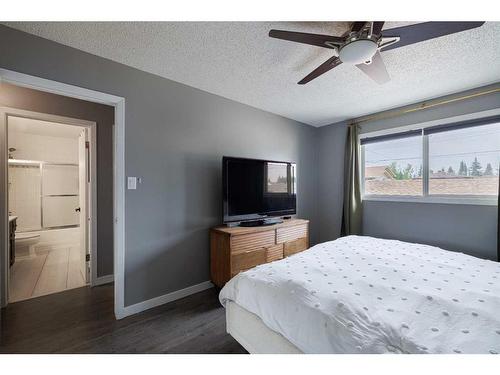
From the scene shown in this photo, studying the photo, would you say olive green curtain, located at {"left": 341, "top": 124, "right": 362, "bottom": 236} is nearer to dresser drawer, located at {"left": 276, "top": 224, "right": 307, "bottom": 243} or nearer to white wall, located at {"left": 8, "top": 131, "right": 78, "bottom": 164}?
dresser drawer, located at {"left": 276, "top": 224, "right": 307, "bottom": 243}

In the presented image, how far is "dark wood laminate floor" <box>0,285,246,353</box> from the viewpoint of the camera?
5.29 feet

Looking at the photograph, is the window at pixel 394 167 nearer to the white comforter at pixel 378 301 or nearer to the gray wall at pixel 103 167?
the white comforter at pixel 378 301

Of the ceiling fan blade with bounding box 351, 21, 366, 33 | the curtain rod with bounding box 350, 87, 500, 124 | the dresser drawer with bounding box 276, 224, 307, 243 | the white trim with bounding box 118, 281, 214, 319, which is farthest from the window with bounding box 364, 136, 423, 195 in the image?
the white trim with bounding box 118, 281, 214, 319

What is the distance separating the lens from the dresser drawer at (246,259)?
2.35 m

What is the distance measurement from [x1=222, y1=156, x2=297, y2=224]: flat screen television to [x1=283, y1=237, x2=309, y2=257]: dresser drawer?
416mm

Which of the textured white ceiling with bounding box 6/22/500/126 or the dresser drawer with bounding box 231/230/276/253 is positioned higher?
the textured white ceiling with bounding box 6/22/500/126

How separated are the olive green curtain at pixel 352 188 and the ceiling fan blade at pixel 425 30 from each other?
220cm

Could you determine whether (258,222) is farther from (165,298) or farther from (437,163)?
(437,163)

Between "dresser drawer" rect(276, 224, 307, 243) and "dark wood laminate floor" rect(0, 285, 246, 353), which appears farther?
"dresser drawer" rect(276, 224, 307, 243)

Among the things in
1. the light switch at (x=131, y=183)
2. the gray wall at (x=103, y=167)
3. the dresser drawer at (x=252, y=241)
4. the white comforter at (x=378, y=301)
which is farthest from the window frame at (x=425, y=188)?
the gray wall at (x=103, y=167)

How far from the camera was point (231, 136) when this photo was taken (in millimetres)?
2863

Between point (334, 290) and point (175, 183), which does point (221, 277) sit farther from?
point (334, 290)

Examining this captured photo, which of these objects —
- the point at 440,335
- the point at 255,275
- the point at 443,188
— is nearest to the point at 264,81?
the point at 255,275

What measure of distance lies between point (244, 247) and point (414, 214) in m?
2.39
